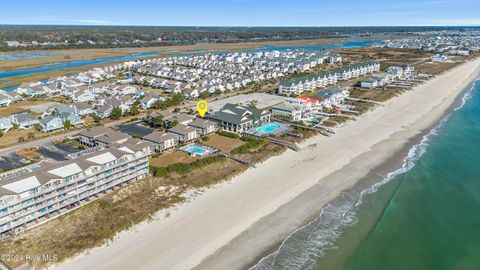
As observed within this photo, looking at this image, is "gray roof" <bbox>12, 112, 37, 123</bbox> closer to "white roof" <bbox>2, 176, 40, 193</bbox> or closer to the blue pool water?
"white roof" <bbox>2, 176, 40, 193</bbox>

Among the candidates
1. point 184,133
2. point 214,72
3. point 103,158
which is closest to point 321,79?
point 214,72

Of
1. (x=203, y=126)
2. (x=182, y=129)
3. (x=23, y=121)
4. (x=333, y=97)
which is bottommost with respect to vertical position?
(x=23, y=121)

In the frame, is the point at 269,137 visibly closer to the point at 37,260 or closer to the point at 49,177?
the point at 49,177

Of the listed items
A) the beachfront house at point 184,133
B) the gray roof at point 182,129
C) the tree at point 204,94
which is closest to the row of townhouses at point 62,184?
the beachfront house at point 184,133

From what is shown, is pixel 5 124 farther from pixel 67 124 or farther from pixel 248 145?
pixel 248 145

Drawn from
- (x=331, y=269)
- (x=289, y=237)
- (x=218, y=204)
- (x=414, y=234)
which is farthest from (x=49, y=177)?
(x=414, y=234)

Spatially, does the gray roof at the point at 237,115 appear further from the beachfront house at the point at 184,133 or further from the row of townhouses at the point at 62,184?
the row of townhouses at the point at 62,184

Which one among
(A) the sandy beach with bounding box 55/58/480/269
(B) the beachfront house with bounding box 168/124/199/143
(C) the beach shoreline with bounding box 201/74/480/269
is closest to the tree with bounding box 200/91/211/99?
(B) the beachfront house with bounding box 168/124/199/143
